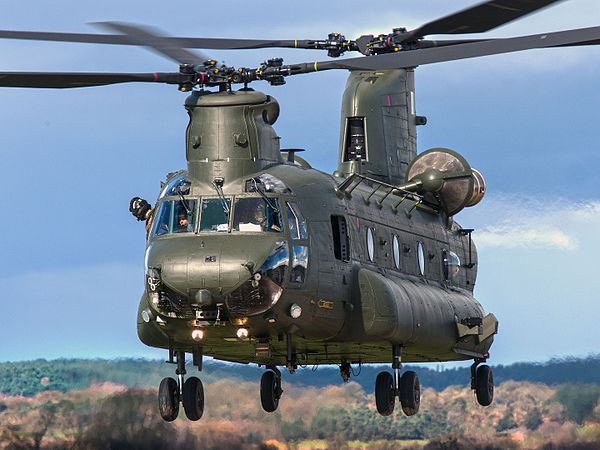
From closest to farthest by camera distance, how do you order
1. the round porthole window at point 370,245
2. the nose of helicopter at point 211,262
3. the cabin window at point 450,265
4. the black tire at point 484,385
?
1. the nose of helicopter at point 211,262
2. the round porthole window at point 370,245
3. the cabin window at point 450,265
4. the black tire at point 484,385

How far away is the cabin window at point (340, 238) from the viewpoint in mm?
37594

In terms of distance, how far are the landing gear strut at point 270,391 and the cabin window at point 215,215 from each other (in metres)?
5.26

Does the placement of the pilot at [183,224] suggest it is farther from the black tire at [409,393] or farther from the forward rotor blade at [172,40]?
the black tire at [409,393]

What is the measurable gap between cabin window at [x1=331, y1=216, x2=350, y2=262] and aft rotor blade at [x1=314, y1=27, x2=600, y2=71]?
134 inches

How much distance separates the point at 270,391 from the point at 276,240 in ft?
17.2

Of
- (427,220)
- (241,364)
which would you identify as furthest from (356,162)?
(241,364)

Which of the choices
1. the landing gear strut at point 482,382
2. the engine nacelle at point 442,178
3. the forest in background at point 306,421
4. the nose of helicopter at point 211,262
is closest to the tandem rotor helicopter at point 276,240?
the nose of helicopter at point 211,262

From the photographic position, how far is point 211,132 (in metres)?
37.1

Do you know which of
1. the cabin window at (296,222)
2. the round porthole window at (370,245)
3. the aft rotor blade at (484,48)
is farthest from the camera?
the round porthole window at (370,245)

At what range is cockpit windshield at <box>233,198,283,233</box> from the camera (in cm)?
3619

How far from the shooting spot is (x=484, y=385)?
4325cm

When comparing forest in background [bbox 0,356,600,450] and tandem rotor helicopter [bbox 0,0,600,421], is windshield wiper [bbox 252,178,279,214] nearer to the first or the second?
tandem rotor helicopter [bbox 0,0,600,421]

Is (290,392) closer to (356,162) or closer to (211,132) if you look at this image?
(356,162)

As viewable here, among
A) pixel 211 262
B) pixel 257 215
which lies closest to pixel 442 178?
pixel 257 215
